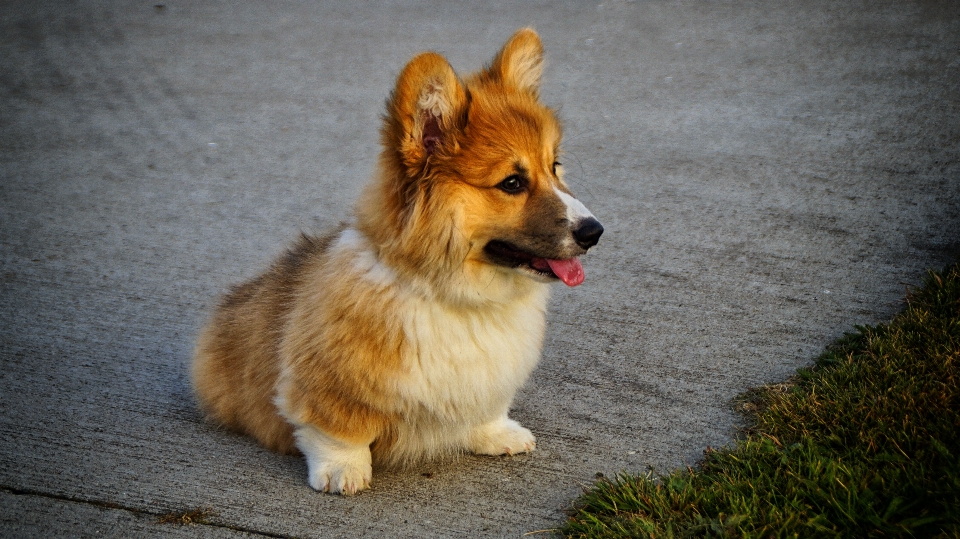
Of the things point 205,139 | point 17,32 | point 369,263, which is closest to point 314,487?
point 369,263

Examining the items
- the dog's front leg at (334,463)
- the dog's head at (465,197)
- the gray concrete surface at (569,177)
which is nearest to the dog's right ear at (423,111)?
the dog's head at (465,197)

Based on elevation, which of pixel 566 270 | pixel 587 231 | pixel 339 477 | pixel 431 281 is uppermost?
pixel 587 231

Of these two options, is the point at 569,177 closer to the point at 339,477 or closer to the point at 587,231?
the point at 587,231

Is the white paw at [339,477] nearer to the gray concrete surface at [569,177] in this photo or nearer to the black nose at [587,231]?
the gray concrete surface at [569,177]

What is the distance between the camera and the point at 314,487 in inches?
128

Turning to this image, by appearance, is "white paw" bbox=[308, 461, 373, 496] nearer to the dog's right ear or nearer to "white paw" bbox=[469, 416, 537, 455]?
"white paw" bbox=[469, 416, 537, 455]

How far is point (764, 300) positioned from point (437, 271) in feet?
7.51

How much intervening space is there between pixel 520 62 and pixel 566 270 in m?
0.93

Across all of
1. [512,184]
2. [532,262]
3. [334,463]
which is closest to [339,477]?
[334,463]

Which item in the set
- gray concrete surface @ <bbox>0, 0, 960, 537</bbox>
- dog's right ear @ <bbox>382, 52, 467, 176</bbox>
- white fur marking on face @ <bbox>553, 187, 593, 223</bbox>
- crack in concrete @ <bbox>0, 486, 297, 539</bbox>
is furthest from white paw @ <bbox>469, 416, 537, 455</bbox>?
dog's right ear @ <bbox>382, 52, 467, 176</bbox>

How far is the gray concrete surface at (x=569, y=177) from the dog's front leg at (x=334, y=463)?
0.06 metres

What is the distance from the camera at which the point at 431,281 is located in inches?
119

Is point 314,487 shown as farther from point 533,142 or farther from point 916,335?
point 916,335

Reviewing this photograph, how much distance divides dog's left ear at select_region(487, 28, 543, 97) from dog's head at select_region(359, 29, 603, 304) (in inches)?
11.6
